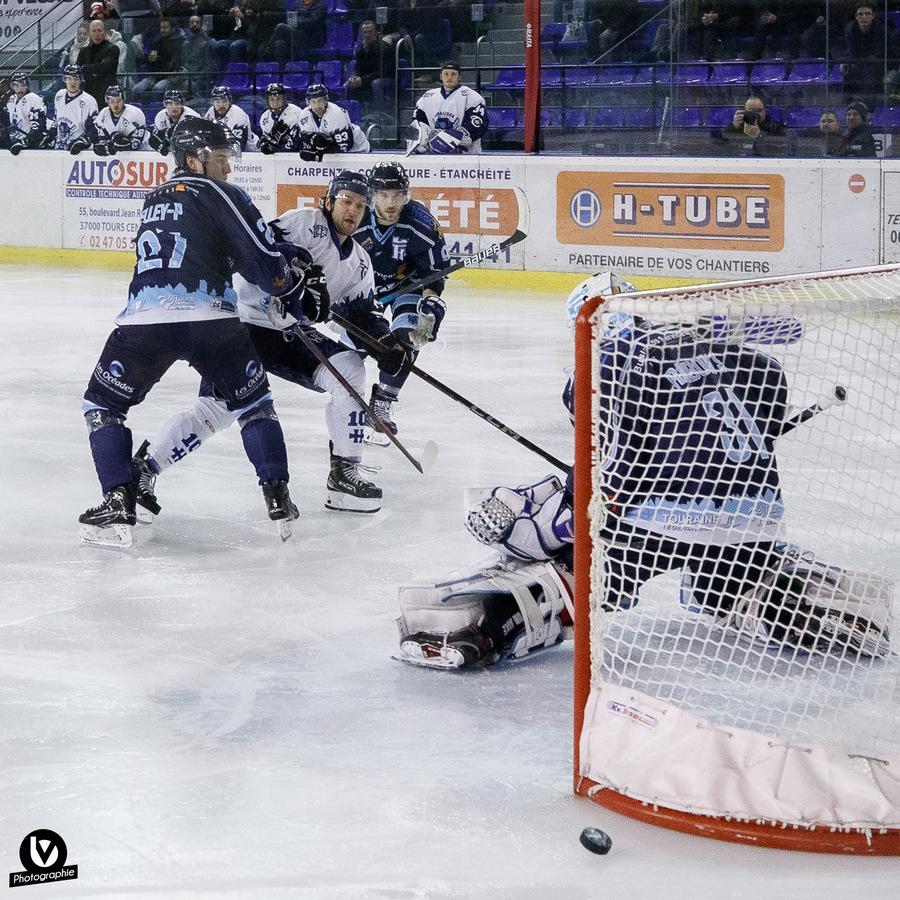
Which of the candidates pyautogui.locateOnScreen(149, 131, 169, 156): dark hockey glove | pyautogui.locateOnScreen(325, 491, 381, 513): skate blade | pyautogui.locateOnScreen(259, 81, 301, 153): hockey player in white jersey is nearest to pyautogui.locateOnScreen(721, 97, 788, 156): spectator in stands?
pyautogui.locateOnScreen(259, 81, 301, 153): hockey player in white jersey

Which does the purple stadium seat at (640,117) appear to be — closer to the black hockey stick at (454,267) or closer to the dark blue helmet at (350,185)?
the black hockey stick at (454,267)

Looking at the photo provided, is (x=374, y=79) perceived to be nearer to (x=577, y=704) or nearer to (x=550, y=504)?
(x=550, y=504)

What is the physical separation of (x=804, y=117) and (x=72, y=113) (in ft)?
19.5

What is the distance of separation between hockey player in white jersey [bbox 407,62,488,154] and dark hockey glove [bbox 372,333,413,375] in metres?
5.32

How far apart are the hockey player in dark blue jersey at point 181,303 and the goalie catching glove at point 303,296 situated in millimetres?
348

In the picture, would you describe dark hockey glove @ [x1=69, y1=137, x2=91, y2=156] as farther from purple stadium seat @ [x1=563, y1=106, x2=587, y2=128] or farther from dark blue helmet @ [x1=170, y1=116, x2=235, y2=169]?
dark blue helmet @ [x1=170, y1=116, x2=235, y2=169]

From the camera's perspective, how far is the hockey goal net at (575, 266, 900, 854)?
7.55 ft

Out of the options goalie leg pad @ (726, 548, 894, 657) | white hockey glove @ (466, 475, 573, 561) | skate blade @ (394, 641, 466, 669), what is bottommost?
skate blade @ (394, 641, 466, 669)

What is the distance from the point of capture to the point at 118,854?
7.29 ft

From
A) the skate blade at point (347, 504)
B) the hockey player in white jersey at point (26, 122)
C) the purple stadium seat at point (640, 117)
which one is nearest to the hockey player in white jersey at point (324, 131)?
the purple stadium seat at point (640, 117)

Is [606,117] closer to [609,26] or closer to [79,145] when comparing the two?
[609,26]

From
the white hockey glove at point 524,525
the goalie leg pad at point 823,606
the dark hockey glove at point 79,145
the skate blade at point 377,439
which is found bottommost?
the skate blade at point 377,439

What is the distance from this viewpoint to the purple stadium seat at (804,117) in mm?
8859

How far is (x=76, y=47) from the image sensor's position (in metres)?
13.1
